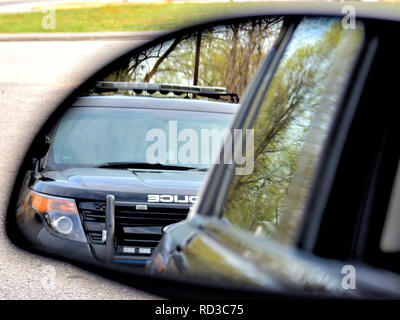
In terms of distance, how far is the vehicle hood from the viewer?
8.82 ft

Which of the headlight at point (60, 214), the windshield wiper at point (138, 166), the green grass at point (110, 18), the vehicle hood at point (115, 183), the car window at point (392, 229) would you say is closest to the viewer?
the car window at point (392, 229)

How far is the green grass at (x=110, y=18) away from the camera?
62.5 feet

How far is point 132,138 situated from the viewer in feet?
11.3

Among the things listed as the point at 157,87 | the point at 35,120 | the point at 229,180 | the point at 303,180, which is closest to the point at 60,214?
the point at 157,87

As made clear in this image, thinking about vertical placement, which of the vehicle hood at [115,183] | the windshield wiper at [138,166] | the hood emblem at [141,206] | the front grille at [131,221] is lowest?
the front grille at [131,221]

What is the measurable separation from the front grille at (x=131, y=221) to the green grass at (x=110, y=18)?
15.6m

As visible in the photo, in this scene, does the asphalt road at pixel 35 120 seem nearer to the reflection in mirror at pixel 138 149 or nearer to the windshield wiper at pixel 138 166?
the reflection in mirror at pixel 138 149

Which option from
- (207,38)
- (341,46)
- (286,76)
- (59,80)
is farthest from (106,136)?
(59,80)

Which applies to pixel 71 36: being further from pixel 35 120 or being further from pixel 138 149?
pixel 138 149

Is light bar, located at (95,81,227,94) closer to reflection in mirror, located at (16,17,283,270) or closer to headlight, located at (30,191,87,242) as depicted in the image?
reflection in mirror, located at (16,17,283,270)

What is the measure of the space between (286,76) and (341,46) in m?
0.26

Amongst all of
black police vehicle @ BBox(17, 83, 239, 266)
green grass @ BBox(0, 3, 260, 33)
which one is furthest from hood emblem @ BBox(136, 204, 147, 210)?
green grass @ BBox(0, 3, 260, 33)

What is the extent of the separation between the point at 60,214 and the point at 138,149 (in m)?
0.93

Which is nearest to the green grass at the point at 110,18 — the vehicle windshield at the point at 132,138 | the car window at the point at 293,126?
the vehicle windshield at the point at 132,138
